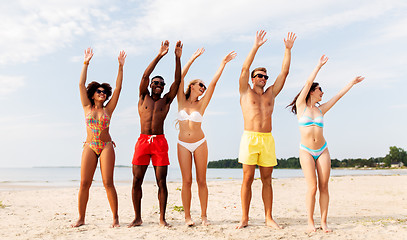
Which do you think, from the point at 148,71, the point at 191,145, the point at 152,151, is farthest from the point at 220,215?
the point at 148,71

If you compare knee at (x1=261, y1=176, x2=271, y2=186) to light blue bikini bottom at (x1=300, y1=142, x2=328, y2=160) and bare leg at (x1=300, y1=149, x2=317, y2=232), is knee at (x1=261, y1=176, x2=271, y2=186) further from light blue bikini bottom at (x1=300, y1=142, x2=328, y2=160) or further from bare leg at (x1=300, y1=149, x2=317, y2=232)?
light blue bikini bottom at (x1=300, y1=142, x2=328, y2=160)

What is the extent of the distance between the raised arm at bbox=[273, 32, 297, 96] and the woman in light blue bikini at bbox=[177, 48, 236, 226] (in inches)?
45.0

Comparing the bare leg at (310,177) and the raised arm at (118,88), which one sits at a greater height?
the raised arm at (118,88)

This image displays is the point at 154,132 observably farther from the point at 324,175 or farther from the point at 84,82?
the point at 324,175

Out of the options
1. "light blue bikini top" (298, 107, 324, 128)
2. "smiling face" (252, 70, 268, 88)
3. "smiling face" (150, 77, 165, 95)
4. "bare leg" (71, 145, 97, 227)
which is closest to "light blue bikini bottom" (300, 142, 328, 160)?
"light blue bikini top" (298, 107, 324, 128)

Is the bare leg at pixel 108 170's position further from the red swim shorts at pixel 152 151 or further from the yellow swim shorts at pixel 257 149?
the yellow swim shorts at pixel 257 149

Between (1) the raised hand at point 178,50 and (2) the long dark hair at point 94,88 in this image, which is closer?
(1) the raised hand at point 178,50

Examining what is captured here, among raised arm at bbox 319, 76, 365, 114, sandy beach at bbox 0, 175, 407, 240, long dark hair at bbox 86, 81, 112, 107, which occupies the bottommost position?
sandy beach at bbox 0, 175, 407, 240

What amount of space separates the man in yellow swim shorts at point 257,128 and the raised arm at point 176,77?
1.21 m

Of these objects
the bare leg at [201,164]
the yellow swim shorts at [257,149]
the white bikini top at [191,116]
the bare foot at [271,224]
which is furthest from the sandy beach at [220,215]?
the white bikini top at [191,116]

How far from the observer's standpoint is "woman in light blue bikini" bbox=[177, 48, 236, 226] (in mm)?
6785

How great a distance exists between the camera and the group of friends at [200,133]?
659 cm

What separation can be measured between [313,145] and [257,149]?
1019mm

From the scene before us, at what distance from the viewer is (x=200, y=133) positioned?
6.87m
